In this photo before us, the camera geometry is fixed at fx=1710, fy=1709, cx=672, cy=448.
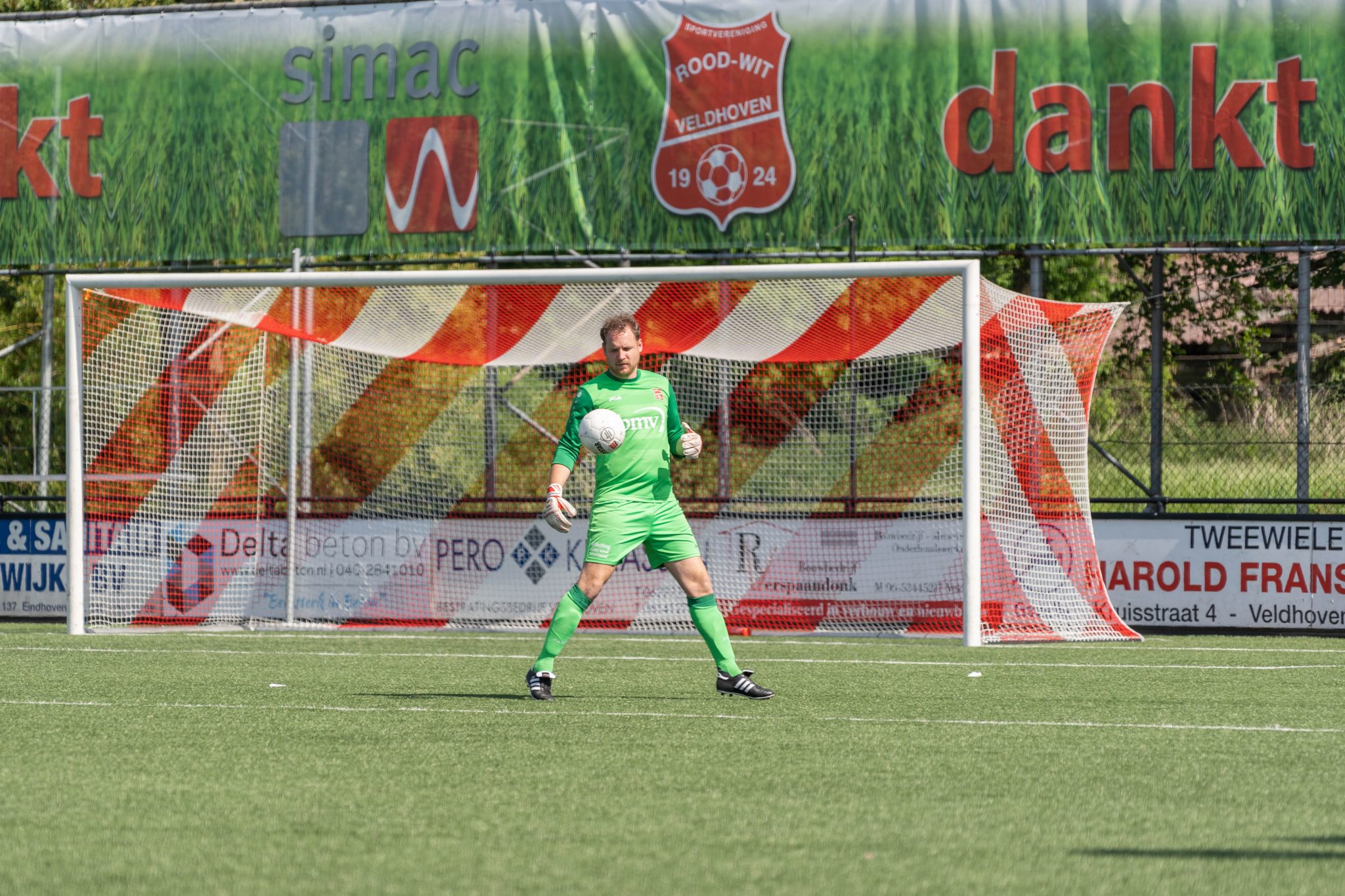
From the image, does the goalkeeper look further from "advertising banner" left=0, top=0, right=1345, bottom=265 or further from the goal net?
"advertising banner" left=0, top=0, right=1345, bottom=265

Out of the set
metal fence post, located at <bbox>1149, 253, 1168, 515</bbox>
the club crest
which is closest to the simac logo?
the club crest

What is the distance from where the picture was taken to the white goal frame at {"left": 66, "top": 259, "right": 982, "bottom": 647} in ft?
37.0

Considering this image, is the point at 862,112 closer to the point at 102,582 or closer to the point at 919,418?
the point at 919,418

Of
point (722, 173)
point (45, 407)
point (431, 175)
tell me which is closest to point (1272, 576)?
point (722, 173)

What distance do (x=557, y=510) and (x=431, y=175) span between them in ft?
28.7

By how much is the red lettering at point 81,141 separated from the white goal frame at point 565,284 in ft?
14.2

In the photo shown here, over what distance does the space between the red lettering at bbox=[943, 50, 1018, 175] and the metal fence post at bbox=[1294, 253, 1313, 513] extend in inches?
102

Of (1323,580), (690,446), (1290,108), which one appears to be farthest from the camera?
Result: (1290,108)

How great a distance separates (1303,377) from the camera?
13.9 m

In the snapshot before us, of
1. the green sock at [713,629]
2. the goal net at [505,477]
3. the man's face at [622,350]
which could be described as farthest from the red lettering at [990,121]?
the green sock at [713,629]

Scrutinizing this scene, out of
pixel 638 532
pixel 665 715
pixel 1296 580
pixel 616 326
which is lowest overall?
pixel 665 715

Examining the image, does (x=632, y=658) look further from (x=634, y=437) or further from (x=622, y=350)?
(x=622, y=350)

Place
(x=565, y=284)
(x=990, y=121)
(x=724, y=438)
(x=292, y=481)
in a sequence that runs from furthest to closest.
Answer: (x=990, y=121), (x=724, y=438), (x=292, y=481), (x=565, y=284)

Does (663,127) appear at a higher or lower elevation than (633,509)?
higher
